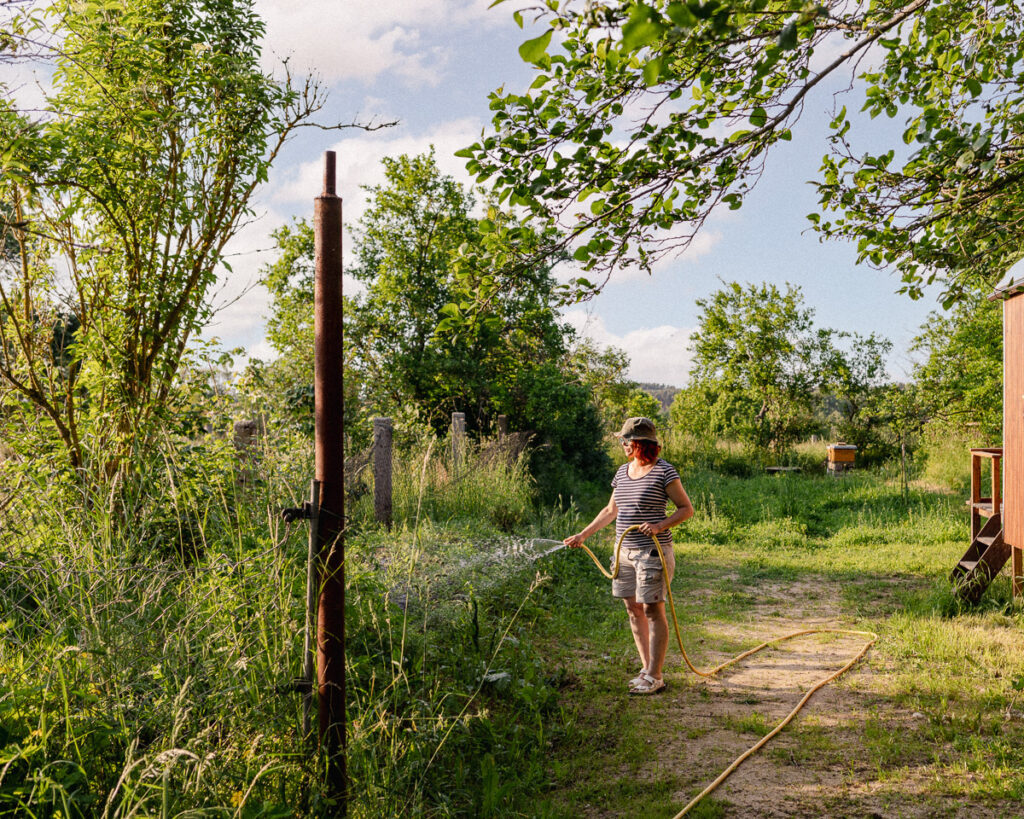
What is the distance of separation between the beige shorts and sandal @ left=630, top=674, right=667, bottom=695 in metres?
0.54

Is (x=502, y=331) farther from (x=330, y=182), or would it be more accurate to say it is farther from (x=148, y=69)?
(x=330, y=182)

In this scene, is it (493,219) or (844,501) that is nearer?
(493,219)

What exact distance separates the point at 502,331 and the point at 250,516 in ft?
39.4

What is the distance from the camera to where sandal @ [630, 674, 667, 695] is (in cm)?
484

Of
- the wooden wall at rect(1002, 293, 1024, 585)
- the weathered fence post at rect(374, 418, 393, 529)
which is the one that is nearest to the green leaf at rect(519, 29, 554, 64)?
the weathered fence post at rect(374, 418, 393, 529)

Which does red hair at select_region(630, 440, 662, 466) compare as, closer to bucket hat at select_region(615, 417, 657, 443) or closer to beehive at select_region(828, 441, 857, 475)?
bucket hat at select_region(615, 417, 657, 443)

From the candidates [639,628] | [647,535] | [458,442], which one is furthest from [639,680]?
[458,442]

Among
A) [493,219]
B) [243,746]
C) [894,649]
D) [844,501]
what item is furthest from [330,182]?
[844,501]

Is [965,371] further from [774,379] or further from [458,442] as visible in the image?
[458,442]

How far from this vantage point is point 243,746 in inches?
106

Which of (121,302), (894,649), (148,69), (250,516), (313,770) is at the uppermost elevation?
(148,69)

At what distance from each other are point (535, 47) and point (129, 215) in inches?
152

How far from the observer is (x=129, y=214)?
5012mm

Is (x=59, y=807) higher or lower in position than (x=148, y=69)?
lower
